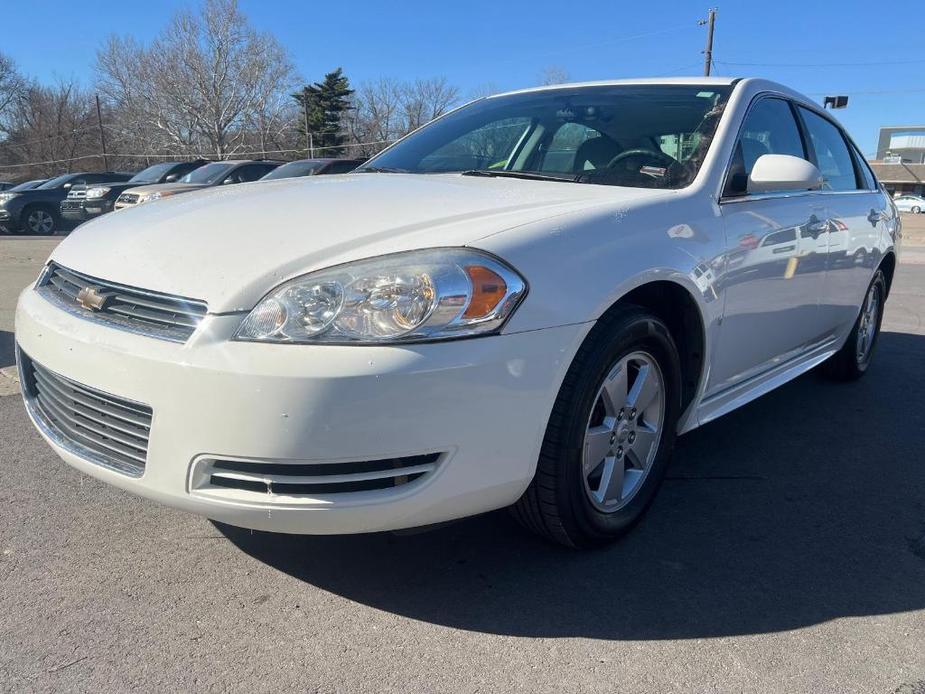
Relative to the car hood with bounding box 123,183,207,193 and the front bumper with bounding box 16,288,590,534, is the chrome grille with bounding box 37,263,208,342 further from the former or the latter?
the car hood with bounding box 123,183,207,193

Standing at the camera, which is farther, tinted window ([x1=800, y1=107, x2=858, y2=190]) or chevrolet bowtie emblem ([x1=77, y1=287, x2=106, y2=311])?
tinted window ([x1=800, y1=107, x2=858, y2=190])

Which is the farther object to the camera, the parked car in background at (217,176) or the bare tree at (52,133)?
the bare tree at (52,133)

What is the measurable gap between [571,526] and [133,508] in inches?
63.3

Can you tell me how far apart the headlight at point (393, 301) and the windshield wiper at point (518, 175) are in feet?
3.71

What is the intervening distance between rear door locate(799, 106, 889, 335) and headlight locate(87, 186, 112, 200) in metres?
15.5

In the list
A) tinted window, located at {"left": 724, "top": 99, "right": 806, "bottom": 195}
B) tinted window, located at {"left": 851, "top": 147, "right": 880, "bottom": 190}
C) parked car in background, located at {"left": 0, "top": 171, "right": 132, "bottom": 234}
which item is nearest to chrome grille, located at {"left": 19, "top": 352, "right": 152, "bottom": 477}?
tinted window, located at {"left": 724, "top": 99, "right": 806, "bottom": 195}

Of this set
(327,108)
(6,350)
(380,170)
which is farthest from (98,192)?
(327,108)

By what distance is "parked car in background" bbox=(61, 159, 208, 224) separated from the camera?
1619 centimetres

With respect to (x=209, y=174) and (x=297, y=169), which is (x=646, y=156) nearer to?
(x=297, y=169)

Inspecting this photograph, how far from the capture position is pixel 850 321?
14.3ft

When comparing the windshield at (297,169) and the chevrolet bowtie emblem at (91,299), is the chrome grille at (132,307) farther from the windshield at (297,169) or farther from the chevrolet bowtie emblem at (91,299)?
the windshield at (297,169)

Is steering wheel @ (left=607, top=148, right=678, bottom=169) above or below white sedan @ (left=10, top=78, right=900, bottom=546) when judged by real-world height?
above

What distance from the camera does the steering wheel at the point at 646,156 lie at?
2.89 metres

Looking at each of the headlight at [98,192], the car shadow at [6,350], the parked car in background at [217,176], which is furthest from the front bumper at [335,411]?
the headlight at [98,192]
